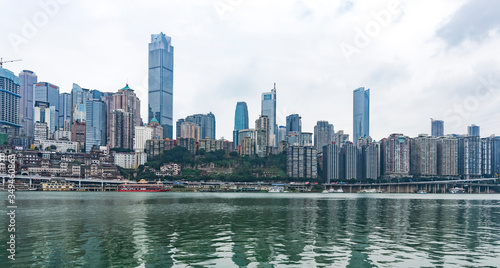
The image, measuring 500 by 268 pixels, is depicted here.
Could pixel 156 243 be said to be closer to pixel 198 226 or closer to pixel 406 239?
pixel 198 226

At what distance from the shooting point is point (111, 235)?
3581cm

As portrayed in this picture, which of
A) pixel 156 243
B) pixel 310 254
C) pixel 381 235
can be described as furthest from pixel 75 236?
pixel 381 235

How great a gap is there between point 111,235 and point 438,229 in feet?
113

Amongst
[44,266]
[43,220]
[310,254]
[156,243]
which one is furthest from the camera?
[43,220]

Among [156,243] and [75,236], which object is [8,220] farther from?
[156,243]

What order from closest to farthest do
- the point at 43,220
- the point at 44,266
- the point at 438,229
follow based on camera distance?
the point at 44,266
the point at 438,229
the point at 43,220

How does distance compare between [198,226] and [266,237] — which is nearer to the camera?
[266,237]

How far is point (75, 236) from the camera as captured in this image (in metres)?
35.0

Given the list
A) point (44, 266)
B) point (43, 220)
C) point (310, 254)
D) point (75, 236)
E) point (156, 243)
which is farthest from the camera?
point (43, 220)

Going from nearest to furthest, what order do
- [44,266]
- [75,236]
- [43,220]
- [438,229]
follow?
[44,266], [75,236], [438,229], [43,220]

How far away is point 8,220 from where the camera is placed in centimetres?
4462

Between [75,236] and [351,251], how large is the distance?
79.8ft

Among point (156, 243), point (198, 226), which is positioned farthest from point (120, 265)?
point (198, 226)

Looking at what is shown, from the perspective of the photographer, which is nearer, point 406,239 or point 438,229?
point 406,239
